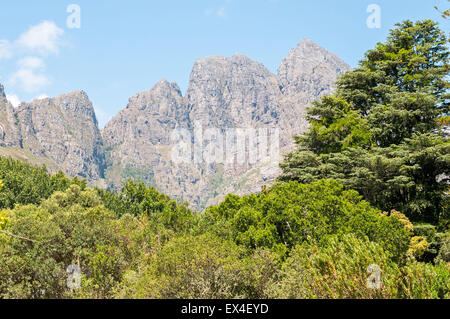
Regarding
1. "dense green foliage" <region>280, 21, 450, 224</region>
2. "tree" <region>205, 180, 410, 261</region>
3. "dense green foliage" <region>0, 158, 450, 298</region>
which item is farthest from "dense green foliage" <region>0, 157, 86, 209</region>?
"tree" <region>205, 180, 410, 261</region>

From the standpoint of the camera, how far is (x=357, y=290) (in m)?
10.4

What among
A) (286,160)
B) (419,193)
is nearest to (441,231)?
(419,193)

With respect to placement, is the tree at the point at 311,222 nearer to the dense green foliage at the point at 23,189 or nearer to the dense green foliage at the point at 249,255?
the dense green foliage at the point at 249,255

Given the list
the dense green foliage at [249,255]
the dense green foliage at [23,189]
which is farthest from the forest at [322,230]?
the dense green foliage at [23,189]

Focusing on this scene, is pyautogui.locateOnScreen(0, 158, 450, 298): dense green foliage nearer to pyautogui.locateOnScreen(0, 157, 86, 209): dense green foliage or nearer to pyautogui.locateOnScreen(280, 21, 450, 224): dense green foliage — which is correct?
pyautogui.locateOnScreen(280, 21, 450, 224): dense green foliage

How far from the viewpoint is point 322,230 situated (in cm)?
1705

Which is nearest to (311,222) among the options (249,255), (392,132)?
(249,255)

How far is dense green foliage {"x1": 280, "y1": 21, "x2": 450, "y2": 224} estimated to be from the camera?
24.0 meters

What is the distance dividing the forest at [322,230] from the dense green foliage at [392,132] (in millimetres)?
105

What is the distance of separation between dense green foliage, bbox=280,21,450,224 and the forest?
0.35 ft

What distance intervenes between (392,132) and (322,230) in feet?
53.9

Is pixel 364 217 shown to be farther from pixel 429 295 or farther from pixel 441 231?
pixel 441 231

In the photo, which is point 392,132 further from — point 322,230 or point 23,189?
point 23,189

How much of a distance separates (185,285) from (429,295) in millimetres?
8457
